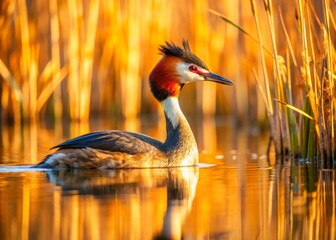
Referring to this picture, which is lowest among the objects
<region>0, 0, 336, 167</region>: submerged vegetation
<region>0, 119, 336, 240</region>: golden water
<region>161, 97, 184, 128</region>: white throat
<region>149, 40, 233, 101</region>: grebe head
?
<region>0, 119, 336, 240</region>: golden water

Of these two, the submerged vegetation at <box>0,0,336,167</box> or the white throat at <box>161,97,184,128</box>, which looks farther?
the submerged vegetation at <box>0,0,336,167</box>

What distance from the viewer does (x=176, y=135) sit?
9.66 meters

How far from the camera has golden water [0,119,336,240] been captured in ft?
18.3

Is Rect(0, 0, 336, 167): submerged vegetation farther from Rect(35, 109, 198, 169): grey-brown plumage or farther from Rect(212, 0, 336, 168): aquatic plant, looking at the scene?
Rect(35, 109, 198, 169): grey-brown plumage

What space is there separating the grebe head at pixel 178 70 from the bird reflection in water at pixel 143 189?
114 cm

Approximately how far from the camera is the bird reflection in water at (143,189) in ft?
19.0

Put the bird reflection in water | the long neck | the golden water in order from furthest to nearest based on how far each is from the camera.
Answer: the long neck, the bird reflection in water, the golden water

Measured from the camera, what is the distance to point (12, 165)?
9.72 m

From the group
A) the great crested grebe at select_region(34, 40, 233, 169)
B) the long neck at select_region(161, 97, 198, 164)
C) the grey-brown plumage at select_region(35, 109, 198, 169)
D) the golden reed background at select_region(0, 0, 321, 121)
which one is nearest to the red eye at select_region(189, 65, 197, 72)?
the great crested grebe at select_region(34, 40, 233, 169)

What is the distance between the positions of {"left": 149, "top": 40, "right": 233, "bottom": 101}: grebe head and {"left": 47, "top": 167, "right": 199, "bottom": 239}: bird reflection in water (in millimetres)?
1136

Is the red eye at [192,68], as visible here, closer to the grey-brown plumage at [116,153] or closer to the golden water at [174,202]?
the grey-brown plumage at [116,153]

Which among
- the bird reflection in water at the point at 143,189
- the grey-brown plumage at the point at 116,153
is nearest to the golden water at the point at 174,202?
the bird reflection in water at the point at 143,189

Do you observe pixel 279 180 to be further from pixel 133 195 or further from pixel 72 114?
pixel 72 114

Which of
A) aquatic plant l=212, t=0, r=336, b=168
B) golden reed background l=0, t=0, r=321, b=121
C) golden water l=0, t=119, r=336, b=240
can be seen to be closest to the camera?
golden water l=0, t=119, r=336, b=240
